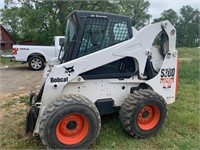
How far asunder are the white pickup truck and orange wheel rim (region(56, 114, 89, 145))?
8.01 m

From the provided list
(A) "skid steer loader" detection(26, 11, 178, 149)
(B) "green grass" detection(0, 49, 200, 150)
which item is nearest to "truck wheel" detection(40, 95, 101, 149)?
(A) "skid steer loader" detection(26, 11, 178, 149)

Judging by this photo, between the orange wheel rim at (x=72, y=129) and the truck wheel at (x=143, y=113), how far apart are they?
0.68m

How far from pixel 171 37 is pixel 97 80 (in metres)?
1.56

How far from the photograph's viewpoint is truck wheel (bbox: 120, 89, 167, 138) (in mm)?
3494

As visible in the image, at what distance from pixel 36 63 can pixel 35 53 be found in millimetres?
499

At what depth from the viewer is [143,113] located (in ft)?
12.1

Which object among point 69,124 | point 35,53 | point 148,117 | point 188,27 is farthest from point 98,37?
point 188,27

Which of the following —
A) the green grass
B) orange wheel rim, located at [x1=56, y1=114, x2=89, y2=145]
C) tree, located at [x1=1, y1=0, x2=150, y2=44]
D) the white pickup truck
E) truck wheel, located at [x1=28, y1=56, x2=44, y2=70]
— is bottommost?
the green grass

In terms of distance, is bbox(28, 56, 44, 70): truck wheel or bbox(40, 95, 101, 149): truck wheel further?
bbox(28, 56, 44, 70): truck wheel

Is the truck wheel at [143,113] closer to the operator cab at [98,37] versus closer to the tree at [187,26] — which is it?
the operator cab at [98,37]

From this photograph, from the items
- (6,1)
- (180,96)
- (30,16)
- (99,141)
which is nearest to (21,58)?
(180,96)

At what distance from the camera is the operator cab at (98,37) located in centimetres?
347

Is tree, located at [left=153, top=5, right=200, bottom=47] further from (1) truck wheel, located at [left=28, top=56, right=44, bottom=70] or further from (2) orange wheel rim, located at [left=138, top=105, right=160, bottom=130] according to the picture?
(2) orange wheel rim, located at [left=138, top=105, right=160, bottom=130]

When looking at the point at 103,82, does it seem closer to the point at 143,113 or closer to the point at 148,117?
the point at 143,113
